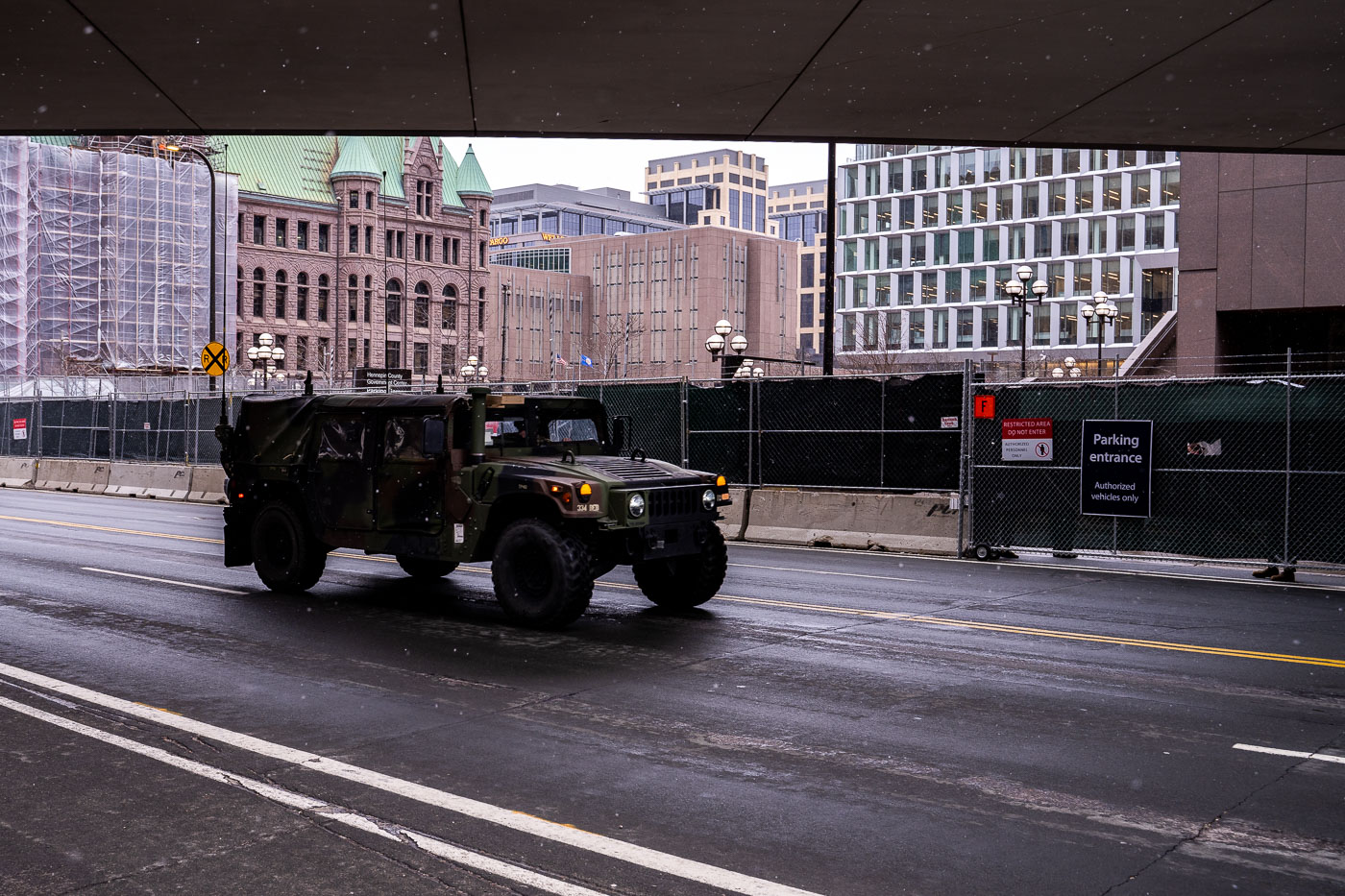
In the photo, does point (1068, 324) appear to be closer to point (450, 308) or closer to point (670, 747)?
point (450, 308)

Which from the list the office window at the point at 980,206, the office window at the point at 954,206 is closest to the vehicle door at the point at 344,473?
the office window at the point at 980,206

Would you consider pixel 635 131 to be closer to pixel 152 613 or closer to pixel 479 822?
pixel 152 613

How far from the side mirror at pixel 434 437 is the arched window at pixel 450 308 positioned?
10343cm

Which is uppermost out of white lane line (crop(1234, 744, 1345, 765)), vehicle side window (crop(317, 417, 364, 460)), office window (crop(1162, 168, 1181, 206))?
office window (crop(1162, 168, 1181, 206))

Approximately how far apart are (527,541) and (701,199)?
188 meters

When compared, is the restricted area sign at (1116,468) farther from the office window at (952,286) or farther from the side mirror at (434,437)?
the office window at (952,286)

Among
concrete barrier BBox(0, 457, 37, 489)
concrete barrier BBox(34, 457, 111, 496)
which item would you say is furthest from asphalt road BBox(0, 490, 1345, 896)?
concrete barrier BBox(0, 457, 37, 489)

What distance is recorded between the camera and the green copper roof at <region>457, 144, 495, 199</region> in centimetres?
11612

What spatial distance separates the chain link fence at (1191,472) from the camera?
1559cm

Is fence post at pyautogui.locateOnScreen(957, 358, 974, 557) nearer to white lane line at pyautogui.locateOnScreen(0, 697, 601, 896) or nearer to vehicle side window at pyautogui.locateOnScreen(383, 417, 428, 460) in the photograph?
vehicle side window at pyautogui.locateOnScreen(383, 417, 428, 460)

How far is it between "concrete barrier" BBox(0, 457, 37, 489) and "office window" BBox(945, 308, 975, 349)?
274 ft

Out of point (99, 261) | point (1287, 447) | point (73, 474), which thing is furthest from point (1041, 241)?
point (1287, 447)

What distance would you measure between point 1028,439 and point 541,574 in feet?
30.5

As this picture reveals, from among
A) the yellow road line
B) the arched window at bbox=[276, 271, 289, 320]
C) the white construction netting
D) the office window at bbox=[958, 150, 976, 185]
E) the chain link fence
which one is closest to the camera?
the yellow road line
